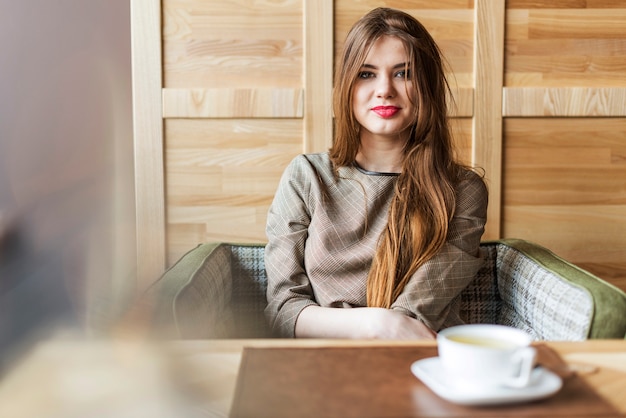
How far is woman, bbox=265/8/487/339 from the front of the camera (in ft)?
4.22

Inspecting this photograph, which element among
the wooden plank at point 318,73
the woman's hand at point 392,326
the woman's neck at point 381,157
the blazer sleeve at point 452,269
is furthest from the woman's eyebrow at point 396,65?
the woman's hand at point 392,326

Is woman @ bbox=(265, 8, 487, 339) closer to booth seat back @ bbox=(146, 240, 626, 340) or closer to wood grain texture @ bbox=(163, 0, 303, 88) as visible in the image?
booth seat back @ bbox=(146, 240, 626, 340)

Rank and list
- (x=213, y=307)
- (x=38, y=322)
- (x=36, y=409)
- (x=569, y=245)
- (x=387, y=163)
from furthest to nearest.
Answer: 1. (x=569, y=245)
2. (x=38, y=322)
3. (x=387, y=163)
4. (x=213, y=307)
5. (x=36, y=409)

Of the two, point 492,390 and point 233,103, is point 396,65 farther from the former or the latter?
point 492,390

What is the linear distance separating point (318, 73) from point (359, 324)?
810 mm

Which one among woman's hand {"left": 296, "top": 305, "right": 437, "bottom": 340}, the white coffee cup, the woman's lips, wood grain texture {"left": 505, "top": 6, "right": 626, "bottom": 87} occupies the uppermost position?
wood grain texture {"left": 505, "top": 6, "right": 626, "bottom": 87}

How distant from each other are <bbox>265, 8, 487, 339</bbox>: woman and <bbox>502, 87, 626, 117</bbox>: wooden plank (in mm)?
444

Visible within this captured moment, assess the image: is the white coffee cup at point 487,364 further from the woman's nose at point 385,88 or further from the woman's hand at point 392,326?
the woman's nose at point 385,88

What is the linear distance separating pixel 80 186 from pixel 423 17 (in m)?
0.99

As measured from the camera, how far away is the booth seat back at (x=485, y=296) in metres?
1.05

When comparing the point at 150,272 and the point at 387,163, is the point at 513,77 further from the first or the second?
the point at 150,272

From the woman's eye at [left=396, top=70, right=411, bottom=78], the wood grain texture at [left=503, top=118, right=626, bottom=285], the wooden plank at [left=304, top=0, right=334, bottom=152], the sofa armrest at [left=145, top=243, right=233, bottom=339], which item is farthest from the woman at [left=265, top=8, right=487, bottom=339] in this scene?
the wood grain texture at [left=503, top=118, right=626, bottom=285]

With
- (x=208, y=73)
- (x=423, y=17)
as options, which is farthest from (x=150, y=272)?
(x=423, y=17)

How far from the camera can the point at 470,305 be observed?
58.5 inches
